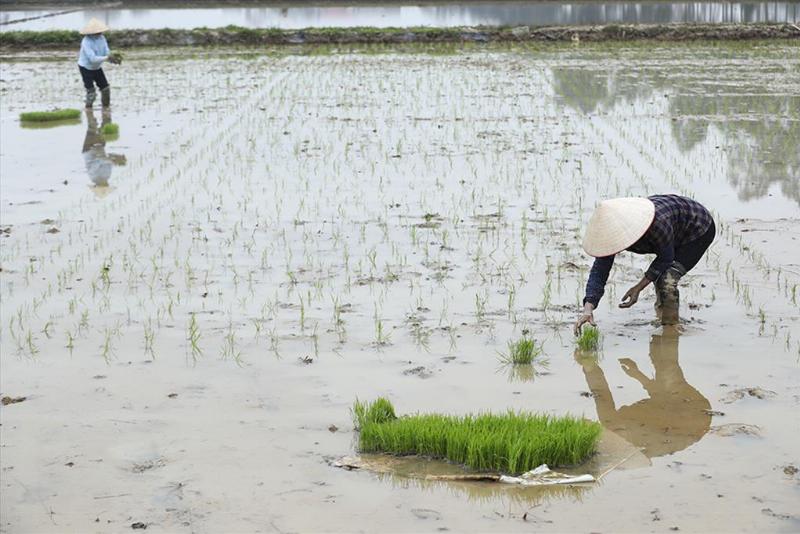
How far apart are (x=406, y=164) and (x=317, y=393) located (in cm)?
480

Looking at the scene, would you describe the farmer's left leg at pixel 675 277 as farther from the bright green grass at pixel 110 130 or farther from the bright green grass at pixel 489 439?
the bright green grass at pixel 110 130

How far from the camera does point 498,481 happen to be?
347 centimetres

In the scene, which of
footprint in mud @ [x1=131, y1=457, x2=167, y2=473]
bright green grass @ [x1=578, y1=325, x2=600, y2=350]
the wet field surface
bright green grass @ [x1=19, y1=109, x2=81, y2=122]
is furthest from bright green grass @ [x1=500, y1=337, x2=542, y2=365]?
the wet field surface

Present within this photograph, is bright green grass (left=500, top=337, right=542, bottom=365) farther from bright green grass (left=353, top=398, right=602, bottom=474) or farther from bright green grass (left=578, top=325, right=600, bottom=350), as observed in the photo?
bright green grass (left=353, top=398, right=602, bottom=474)

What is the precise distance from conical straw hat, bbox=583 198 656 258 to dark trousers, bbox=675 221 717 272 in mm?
495

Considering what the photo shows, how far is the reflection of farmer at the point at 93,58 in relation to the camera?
12.8 m

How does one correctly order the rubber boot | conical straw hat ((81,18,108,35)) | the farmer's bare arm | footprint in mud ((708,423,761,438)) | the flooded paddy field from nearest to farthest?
the flooded paddy field → footprint in mud ((708,423,761,438)) → the farmer's bare arm → the rubber boot → conical straw hat ((81,18,108,35))

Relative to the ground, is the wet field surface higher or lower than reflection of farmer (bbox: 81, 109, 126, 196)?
higher

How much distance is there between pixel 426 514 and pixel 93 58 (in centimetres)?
1055

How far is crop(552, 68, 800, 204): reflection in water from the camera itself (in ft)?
27.5

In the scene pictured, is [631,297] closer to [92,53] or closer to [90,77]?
[92,53]

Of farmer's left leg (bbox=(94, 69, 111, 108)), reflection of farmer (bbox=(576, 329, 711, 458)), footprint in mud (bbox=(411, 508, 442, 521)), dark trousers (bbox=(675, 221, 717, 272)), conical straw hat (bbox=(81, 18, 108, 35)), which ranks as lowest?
footprint in mud (bbox=(411, 508, 442, 521))

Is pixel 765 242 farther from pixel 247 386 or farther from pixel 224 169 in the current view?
pixel 224 169

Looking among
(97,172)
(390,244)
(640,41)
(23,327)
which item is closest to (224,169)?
(97,172)
